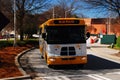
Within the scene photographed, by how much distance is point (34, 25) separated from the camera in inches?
2080

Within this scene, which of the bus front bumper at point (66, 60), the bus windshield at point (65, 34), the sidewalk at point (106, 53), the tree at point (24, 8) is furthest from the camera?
the tree at point (24, 8)

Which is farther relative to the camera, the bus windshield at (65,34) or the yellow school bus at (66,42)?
the bus windshield at (65,34)

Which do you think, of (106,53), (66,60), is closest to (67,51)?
(66,60)

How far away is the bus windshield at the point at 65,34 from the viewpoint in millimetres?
20163

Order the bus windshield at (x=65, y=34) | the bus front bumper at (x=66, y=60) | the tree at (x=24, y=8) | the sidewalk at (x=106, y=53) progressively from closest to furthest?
the bus front bumper at (x=66, y=60) < the bus windshield at (x=65, y=34) < the sidewalk at (x=106, y=53) < the tree at (x=24, y=8)

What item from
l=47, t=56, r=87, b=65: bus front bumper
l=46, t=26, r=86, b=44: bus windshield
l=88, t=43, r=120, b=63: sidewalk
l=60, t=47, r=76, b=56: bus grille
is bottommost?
l=88, t=43, r=120, b=63: sidewalk

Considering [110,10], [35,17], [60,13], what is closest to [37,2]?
[35,17]

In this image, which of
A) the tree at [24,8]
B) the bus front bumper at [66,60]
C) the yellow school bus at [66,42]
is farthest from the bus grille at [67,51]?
the tree at [24,8]

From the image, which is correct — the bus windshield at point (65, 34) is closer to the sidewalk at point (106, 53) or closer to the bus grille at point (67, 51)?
the bus grille at point (67, 51)

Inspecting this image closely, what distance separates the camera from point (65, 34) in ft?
66.5

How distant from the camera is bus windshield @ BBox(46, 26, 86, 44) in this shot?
20.2 m

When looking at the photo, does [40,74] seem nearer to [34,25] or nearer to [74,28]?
[74,28]

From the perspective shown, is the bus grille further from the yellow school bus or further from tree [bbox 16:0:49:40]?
tree [bbox 16:0:49:40]

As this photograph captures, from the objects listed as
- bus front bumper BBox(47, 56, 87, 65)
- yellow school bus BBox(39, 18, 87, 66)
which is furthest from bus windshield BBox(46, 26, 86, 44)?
bus front bumper BBox(47, 56, 87, 65)
